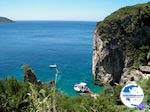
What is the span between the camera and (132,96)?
4.57 m

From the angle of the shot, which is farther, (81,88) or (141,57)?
(141,57)

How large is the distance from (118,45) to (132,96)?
5440 centimetres

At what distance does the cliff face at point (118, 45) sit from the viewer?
190 feet

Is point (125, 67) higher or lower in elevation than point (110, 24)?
lower

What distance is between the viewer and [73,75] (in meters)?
65.0

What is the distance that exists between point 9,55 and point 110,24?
4110cm

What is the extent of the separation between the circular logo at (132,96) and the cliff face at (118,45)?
53.0 m

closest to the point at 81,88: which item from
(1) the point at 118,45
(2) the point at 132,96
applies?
(1) the point at 118,45

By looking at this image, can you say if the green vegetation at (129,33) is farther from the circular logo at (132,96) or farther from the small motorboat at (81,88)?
the circular logo at (132,96)

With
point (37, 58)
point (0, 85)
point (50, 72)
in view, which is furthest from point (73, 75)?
point (0, 85)

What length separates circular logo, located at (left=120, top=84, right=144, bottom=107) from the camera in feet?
14.9

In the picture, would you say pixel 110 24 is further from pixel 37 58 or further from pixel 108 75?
pixel 37 58

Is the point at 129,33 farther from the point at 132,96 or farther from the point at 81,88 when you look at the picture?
the point at 132,96

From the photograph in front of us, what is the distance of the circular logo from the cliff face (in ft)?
174
